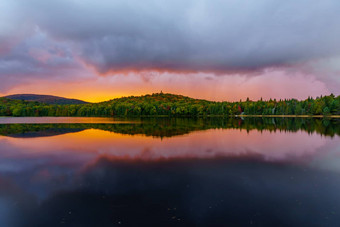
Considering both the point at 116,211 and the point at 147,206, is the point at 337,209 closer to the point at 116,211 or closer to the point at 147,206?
the point at 147,206

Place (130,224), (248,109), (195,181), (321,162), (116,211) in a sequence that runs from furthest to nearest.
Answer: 1. (248,109)
2. (321,162)
3. (195,181)
4. (116,211)
5. (130,224)

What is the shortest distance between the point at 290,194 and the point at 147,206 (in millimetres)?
→ 8534

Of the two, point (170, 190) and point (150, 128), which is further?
point (150, 128)

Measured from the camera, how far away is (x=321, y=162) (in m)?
19.5

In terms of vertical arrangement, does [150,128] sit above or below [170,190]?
above

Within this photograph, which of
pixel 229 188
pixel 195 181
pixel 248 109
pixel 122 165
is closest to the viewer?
pixel 229 188

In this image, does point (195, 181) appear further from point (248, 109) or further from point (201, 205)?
point (248, 109)

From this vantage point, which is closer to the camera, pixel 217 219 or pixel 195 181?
pixel 217 219

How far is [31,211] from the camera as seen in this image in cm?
1016

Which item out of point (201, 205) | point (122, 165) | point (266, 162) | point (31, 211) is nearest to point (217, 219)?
point (201, 205)

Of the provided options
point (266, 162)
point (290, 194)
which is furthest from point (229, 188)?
point (266, 162)

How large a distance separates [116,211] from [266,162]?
50.0 ft

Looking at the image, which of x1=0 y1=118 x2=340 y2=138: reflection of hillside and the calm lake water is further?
x1=0 y1=118 x2=340 y2=138: reflection of hillside

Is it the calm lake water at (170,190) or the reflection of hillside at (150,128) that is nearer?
the calm lake water at (170,190)
